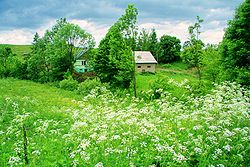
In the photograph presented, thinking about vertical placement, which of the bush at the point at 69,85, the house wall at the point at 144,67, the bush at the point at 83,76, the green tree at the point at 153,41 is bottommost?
the bush at the point at 69,85

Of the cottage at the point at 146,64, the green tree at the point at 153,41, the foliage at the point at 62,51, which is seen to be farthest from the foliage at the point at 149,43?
the foliage at the point at 62,51

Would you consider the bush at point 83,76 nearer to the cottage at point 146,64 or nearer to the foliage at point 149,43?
the cottage at point 146,64

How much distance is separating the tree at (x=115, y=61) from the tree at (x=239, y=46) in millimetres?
10143

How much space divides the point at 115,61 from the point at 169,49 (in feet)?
150

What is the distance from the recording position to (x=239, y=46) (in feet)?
58.2

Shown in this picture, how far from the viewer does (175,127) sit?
9.38 metres

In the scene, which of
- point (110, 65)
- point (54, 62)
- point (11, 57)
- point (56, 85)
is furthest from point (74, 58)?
point (110, 65)

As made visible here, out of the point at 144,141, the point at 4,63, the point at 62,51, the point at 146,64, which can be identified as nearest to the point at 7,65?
the point at 4,63

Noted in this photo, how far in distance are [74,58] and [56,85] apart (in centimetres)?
686

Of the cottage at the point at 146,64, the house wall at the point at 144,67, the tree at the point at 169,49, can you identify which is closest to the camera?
the cottage at the point at 146,64

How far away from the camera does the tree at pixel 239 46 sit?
17.4 metres

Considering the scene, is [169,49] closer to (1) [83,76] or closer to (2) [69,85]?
(1) [83,76]

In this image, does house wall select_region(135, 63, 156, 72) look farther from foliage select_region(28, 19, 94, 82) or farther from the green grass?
foliage select_region(28, 19, 94, 82)

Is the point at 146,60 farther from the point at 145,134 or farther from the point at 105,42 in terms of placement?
the point at 145,134
